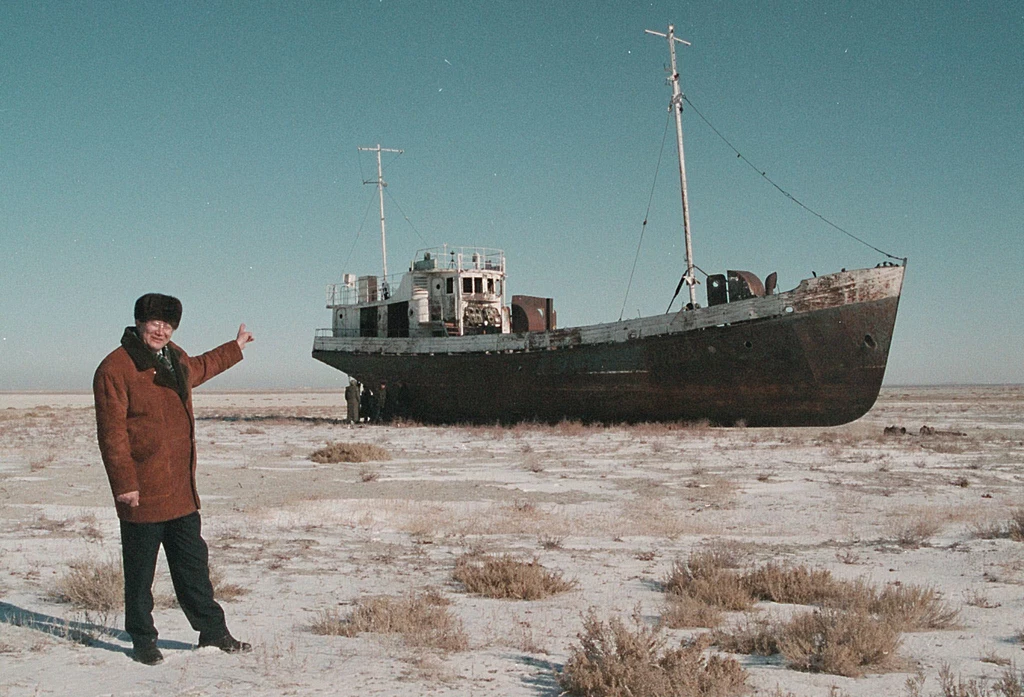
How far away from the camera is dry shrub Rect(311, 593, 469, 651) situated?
4.46 meters

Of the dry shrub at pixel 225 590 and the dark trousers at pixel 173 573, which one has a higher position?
the dark trousers at pixel 173 573

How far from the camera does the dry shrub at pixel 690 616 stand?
16.1 feet

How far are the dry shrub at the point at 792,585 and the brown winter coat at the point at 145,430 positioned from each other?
3.88 m

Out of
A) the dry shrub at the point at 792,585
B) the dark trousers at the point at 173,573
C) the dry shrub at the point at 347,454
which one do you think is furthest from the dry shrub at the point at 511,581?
the dry shrub at the point at 347,454

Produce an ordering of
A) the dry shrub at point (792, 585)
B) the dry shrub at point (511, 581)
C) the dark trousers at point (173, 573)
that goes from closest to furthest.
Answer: the dark trousers at point (173, 573) < the dry shrub at point (792, 585) < the dry shrub at point (511, 581)

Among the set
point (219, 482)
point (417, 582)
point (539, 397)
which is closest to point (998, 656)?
point (417, 582)

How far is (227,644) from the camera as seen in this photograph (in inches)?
171

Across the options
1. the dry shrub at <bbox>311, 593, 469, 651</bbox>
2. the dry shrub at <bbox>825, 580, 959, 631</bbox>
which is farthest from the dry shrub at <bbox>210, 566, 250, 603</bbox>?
the dry shrub at <bbox>825, 580, 959, 631</bbox>

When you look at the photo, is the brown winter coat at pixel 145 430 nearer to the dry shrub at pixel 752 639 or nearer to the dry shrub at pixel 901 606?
the dry shrub at pixel 752 639

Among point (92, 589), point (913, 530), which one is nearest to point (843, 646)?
point (913, 530)

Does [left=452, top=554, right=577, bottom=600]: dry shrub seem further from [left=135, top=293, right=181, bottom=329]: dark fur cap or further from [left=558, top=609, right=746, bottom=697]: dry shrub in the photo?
[left=135, top=293, right=181, bottom=329]: dark fur cap

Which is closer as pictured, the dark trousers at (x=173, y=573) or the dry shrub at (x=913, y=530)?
the dark trousers at (x=173, y=573)

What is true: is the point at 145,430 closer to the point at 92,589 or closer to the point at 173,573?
the point at 173,573

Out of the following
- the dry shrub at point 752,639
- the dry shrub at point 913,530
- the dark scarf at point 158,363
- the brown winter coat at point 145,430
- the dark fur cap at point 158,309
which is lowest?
the dry shrub at point 913,530
